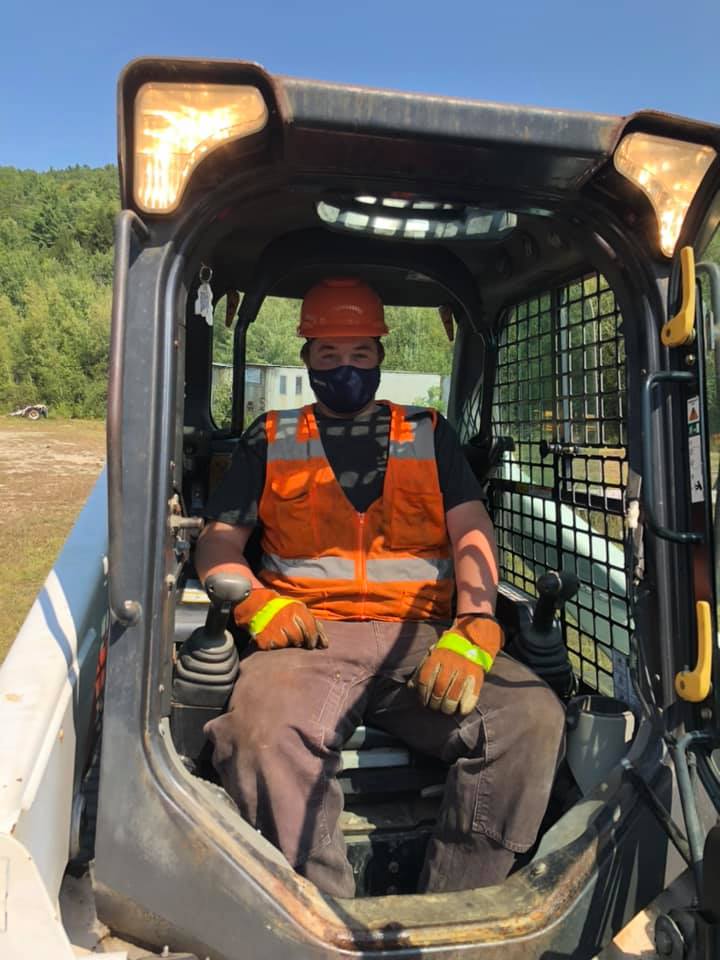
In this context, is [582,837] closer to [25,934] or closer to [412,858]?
[412,858]

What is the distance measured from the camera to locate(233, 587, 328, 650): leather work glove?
6.84ft

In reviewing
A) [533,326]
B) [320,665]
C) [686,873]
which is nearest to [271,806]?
[320,665]

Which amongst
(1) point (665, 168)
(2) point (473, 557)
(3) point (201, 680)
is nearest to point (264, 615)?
(3) point (201, 680)

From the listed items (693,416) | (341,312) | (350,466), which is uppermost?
(341,312)

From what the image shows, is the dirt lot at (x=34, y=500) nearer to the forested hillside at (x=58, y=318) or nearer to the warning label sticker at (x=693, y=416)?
the warning label sticker at (x=693, y=416)

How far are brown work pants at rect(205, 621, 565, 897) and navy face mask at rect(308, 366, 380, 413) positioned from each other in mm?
829

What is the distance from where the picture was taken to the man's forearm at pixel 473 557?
7.42ft

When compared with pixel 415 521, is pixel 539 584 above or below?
below

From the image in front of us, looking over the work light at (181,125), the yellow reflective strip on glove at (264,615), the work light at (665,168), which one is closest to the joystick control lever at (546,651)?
the yellow reflective strip on glove at (264,615)

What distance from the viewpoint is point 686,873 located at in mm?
1785

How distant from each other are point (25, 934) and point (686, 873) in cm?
143

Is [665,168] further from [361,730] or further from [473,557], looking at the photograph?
[361,730]

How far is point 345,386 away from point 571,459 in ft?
2.58

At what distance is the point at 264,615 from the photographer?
2123 millimetres
